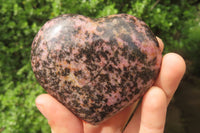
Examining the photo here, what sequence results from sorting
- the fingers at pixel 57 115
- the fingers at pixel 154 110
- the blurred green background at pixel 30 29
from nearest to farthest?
the fingers at pixel 154 110
the fingers at pixel 57 115
the blurred green background at pixel 30 29

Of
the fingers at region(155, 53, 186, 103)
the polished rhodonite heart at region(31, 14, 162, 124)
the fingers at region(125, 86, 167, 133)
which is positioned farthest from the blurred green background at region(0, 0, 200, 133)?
the fingers at region(125, 86, 167, 133)

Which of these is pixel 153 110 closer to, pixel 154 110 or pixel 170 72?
pixel 154 110

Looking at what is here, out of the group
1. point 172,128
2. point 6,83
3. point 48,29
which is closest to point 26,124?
point 6,83

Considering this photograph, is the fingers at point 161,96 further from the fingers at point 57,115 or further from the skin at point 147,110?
the fingers at point 57,115

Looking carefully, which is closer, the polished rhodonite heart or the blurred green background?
the polished rhodonite heart

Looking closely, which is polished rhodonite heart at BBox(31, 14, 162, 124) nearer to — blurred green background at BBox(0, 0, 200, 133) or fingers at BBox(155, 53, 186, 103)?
fingers at BBox(155, 53, 186, 103)

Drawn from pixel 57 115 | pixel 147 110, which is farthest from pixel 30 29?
pixel 147 110

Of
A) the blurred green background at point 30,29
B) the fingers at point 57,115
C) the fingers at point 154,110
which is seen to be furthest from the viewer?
the blurred green background at point 30,29

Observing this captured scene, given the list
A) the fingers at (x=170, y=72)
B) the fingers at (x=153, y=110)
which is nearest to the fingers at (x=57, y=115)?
the fingers at (x=153, y=110)
